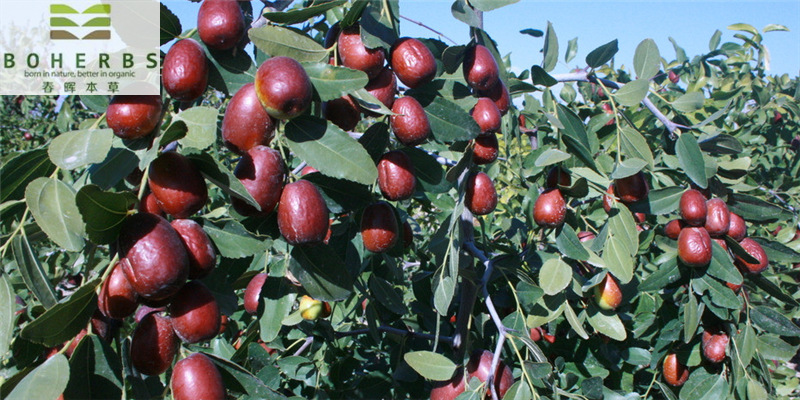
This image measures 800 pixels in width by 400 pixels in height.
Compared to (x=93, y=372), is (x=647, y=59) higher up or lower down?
higher up

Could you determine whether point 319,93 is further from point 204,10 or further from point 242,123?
point 204,10

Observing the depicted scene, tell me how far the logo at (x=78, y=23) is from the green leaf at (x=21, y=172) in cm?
28

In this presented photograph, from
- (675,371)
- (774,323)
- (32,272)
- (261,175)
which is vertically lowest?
(675,371)

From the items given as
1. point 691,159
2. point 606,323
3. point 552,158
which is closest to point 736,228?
point 691,159

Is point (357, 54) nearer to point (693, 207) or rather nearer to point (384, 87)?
point (384, 87)

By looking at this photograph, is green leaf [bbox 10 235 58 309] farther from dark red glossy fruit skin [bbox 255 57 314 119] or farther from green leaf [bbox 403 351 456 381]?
green leaf [bbox 403 351 456 381]

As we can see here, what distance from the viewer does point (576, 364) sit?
180 centimetres

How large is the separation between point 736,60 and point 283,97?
3.38m

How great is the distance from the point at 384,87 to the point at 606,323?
100 centimetres

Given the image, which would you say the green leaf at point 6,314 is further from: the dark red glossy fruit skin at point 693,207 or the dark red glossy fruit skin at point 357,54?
the dark red glossy fruit skin at point 693,207

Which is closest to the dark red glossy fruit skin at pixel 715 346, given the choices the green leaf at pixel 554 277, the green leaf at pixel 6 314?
the green leaf at pixel 554 277

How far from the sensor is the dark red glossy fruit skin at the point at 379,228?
107cm

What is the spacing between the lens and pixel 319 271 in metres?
0.99

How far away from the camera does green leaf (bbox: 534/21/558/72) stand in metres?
1.64
